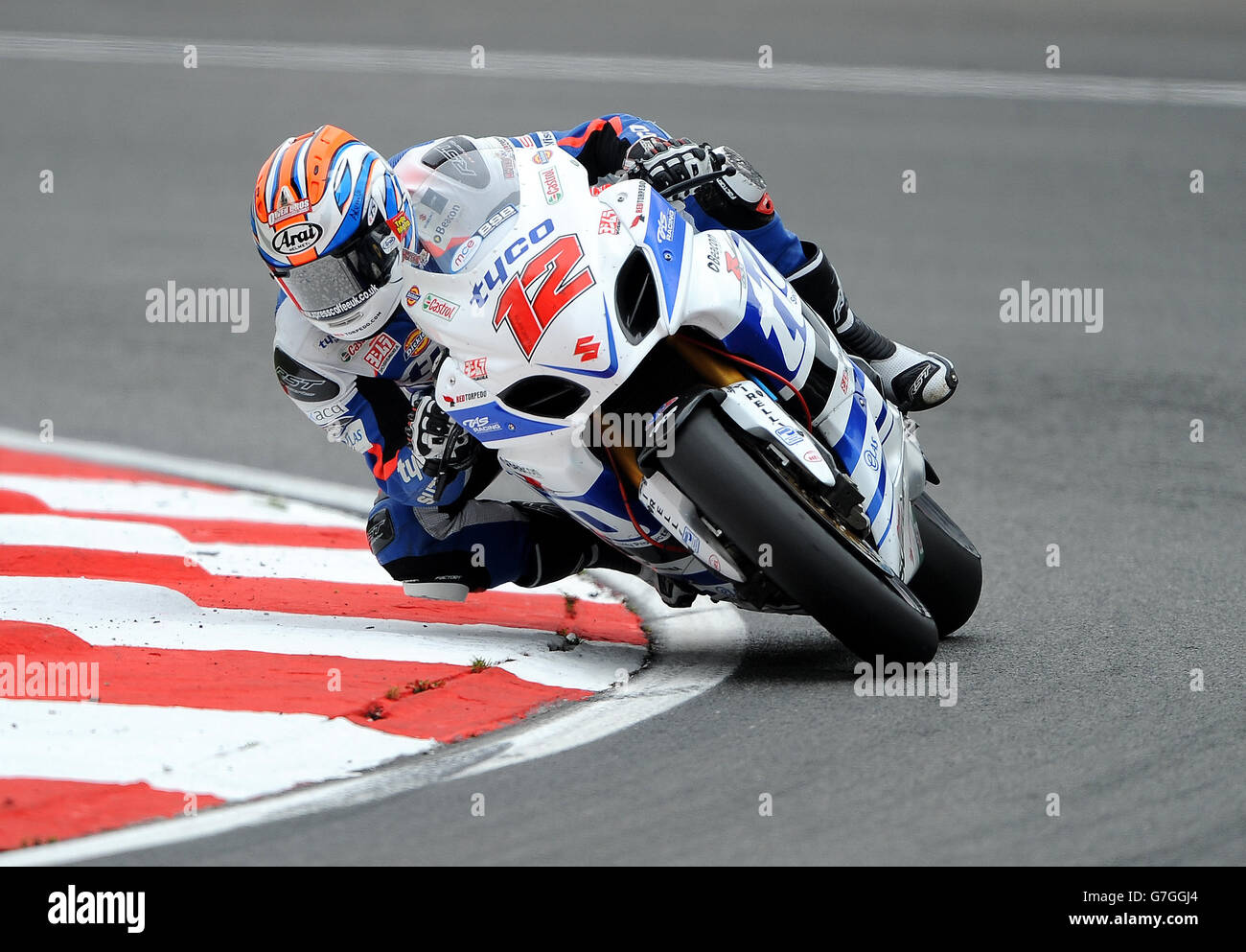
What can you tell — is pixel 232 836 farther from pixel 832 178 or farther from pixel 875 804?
pixel 832 178

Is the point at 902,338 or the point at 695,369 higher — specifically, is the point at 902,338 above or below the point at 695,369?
above

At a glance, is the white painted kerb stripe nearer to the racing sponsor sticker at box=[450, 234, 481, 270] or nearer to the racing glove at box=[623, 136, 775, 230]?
the racing glove at box=[623, 136, 775, 230]

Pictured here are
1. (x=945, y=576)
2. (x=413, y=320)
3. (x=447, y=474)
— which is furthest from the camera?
(x=945, y=576)

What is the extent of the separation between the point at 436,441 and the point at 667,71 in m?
10.8

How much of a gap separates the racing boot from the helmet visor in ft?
4.92

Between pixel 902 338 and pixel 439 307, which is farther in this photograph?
pixel 902 338

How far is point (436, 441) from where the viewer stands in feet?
16.0

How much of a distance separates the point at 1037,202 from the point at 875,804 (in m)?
9.16

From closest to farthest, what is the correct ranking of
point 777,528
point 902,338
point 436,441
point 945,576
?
point 777,528 → point 436,441 → point 945,576 → point 902,338

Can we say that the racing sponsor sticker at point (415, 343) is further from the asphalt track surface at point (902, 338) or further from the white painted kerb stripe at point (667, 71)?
the white painted kerb stripe at point (667, 71)

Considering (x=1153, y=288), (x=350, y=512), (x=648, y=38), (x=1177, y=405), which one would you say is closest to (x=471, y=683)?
(x=350, y=512)

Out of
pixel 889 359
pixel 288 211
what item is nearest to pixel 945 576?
pixel 889 359

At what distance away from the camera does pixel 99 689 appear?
4.43 m

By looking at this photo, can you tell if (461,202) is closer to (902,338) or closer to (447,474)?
(447,474)
